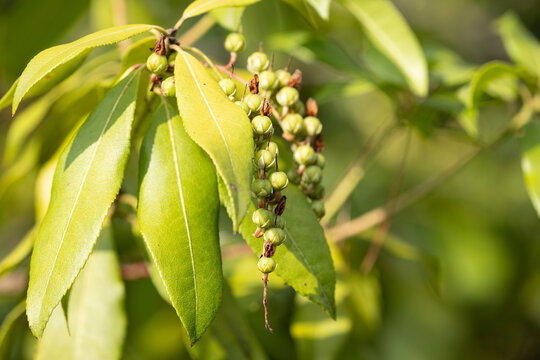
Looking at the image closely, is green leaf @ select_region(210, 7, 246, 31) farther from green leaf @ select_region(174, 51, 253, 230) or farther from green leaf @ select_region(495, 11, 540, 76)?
green leaf @ select_region(495, 11, 540, 76)

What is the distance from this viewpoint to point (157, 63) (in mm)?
862

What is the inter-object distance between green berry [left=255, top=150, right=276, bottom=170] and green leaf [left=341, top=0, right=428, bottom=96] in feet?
1.86

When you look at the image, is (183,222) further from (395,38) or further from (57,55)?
(395,38)

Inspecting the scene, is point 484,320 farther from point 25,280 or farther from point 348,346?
point 25,280

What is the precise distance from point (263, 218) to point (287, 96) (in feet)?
0.73

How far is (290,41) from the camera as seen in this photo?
157 cm

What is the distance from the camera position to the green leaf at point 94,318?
114 cm

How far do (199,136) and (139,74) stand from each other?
0.81ft

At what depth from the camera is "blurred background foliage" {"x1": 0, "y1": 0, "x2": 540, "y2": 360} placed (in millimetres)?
1433

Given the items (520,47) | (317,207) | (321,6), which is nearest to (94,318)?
(317,207)

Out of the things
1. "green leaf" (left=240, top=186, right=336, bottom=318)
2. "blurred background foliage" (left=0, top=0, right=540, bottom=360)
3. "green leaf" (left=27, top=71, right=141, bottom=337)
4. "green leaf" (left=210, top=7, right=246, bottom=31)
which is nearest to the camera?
"green leaf" (left=27, top=71, right=141, bottom=337)

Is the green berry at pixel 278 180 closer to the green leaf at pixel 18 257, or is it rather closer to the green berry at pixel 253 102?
the green berry at pixel 253 102

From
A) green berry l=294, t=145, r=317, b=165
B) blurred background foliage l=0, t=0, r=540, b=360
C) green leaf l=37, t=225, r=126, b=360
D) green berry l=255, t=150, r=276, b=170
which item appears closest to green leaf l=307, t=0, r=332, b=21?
blurred background foliage l=0, t=0, r=540, b=360

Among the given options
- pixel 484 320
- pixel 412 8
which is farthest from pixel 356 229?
pixel 412 8
